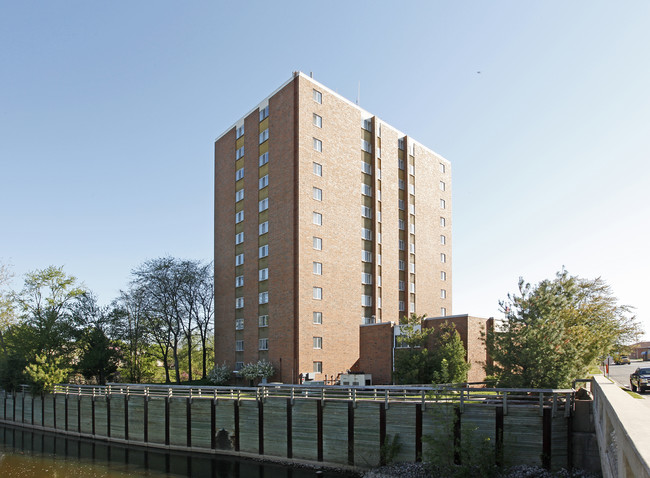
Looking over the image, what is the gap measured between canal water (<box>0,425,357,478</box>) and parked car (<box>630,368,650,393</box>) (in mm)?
16996

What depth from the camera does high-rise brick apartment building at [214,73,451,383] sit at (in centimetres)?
4534

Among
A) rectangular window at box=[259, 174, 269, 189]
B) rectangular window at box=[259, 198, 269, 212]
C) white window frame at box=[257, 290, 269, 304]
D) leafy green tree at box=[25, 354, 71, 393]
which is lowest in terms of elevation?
leafy green tree at box=[25, 354, 71, 393]

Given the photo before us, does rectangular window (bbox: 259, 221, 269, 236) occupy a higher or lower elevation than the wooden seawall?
higher

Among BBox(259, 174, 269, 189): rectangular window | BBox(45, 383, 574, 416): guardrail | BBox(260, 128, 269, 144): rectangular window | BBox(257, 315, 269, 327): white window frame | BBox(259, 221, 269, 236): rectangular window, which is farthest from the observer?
BBox(260, 128, 269, 144): rectangular window

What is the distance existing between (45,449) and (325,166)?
102ft

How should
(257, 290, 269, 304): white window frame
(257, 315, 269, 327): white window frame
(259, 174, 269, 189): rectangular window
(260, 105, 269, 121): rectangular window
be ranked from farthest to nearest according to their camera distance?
(260, 105, 269, 121): rectangular window
(259, 174, 269, 189): rectangular window
(257, 290, 269, 304): white window frame
(257, 315, 269, 327): white window frame

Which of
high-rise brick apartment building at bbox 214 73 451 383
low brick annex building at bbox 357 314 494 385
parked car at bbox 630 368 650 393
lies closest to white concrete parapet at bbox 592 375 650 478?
parked car at bbox 630 368 650 393

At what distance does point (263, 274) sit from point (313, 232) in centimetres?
656

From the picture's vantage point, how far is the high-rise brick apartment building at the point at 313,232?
4534 centimetres

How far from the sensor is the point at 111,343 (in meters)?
59.7

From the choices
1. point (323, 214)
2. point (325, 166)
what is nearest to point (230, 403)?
point (323, 214)

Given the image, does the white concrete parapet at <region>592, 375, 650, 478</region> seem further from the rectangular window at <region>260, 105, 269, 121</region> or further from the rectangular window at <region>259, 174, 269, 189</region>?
the rectangular window at <region>260, 105, 269, 121</region>

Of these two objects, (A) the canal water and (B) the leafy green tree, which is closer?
(A) the canal water

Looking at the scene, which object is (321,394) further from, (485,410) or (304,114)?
(304,114)
